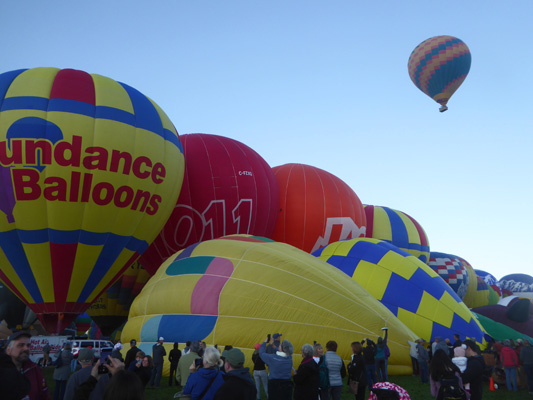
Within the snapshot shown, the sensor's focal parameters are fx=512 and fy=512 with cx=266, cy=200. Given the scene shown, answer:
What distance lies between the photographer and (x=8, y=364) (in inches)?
134

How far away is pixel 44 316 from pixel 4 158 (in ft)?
13.2

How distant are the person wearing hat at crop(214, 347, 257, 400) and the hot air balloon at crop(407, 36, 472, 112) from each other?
24562 mm

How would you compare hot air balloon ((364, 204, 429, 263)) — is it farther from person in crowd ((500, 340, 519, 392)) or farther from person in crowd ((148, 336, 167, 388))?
person in crowd ((148, 336, 167, 388))

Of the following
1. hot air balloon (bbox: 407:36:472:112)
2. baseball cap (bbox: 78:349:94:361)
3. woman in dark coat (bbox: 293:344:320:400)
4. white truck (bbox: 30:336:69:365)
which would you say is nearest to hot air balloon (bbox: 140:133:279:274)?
white truck (bbox: 30:336:69:365)

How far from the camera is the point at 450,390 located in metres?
4.56

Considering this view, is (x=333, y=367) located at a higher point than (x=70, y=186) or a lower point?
lower

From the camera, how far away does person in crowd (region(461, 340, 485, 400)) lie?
212 inches

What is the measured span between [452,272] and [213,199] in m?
17.5

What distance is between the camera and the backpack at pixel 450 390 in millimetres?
4539

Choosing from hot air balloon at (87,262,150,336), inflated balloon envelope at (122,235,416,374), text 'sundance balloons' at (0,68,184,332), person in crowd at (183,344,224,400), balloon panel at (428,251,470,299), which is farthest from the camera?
balloon panel at (428,251,470,299)

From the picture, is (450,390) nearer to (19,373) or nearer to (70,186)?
(19,373)

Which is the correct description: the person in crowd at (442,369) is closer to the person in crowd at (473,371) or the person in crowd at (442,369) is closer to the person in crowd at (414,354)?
the person in crowd at (473,371)

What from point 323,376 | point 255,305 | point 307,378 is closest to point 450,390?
point 307,378

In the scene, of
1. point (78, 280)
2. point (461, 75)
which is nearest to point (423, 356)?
point (78, 280)
